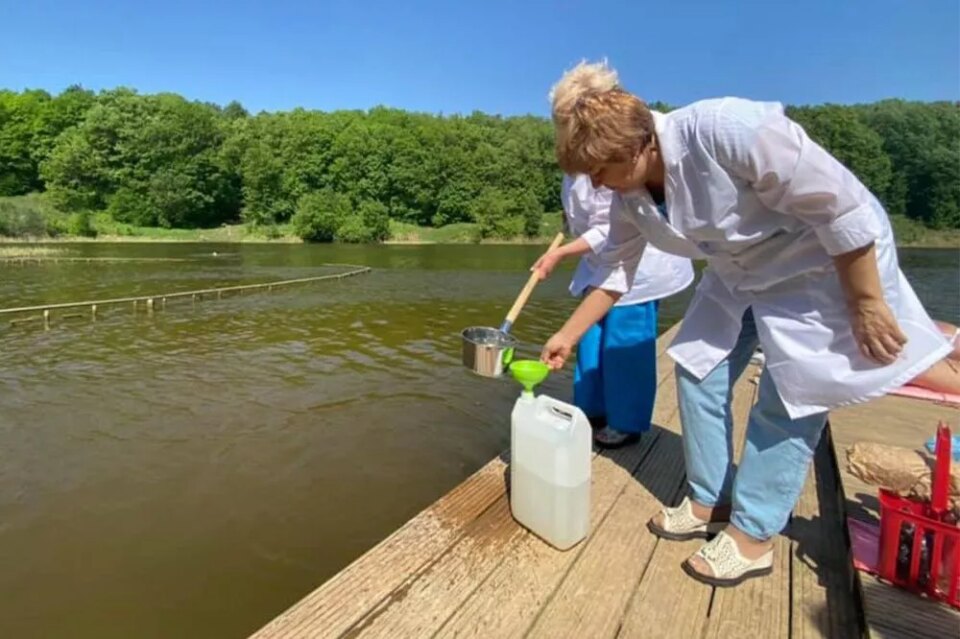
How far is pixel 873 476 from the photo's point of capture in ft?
7.57

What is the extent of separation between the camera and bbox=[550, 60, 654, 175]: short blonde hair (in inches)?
69.2

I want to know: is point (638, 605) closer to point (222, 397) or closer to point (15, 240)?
point (222, 397)

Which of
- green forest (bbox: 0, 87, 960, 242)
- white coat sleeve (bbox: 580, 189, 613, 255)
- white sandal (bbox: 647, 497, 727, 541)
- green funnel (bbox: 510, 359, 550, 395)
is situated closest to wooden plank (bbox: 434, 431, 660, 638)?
white sandal (bbox: 647, 497, 727, 541)

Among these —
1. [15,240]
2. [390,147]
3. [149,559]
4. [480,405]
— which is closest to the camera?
[149,559]

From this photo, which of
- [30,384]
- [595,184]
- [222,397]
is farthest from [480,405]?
[30,384]

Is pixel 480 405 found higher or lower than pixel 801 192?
lower

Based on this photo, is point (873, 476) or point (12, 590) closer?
point (873, 476)

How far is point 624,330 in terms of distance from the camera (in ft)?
10.6

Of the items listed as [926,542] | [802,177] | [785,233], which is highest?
[802,177]

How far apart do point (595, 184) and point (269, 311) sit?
12.1 m

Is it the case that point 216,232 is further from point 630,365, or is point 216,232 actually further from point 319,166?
point 630,365

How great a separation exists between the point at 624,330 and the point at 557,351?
91 cm

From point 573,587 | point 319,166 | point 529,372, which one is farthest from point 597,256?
point 319,166

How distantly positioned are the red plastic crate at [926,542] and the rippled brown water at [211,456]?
263 centimetres
